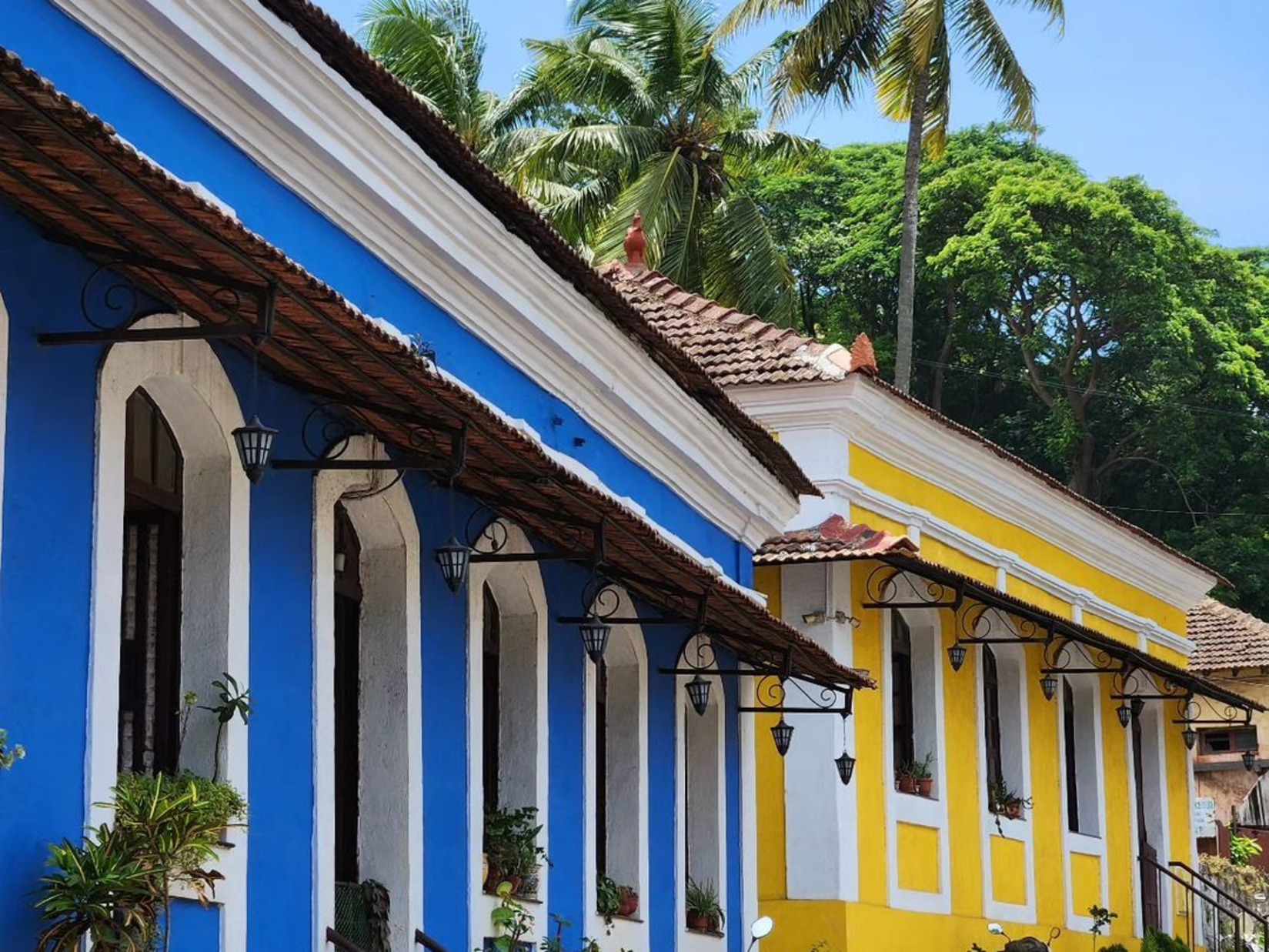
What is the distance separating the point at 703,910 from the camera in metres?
16.6

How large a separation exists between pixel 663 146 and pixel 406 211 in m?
23.6

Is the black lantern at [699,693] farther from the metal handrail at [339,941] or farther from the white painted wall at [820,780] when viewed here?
the metal handrail at [339,941]

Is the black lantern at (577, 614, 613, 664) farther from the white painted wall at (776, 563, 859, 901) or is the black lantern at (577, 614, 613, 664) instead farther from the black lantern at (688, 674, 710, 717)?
the white painted wall at (776, 563, 859, 901)

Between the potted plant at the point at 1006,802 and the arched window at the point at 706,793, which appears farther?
the potted plant at the point at 1006,802

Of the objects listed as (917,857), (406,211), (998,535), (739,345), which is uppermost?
(739,345)

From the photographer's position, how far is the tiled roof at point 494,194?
→ 10836 mm

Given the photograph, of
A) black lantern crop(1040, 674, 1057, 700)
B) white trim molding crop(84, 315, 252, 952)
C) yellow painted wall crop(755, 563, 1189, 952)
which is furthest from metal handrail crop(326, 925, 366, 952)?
black lantern crop(1040, 674, 1057, 700)

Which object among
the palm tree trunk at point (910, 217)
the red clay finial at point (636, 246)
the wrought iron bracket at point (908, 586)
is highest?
the palm tree trunk at point (910, 217)

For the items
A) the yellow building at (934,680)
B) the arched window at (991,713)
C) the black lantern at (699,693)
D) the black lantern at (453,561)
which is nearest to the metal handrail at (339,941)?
the black lantern at (453,561)

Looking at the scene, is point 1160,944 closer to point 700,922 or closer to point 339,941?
point 700,922

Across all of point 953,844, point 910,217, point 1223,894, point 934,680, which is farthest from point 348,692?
point 910,217

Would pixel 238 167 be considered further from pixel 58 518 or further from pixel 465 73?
pixel 465 73

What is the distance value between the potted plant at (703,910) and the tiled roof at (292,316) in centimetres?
325

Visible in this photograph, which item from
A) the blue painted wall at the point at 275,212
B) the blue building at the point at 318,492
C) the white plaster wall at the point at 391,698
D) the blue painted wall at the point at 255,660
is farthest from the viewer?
the white plaster wall at the point at 391,698
